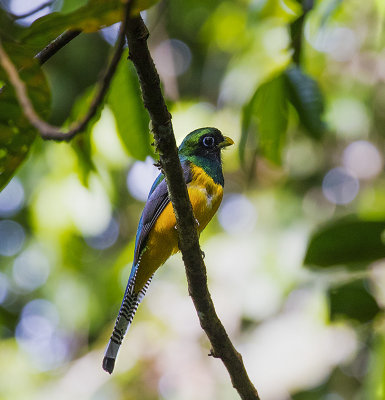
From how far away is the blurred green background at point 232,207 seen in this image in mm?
2184

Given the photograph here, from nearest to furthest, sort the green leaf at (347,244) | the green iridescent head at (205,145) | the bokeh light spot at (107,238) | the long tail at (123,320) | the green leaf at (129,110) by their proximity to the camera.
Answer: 1. the green leaf at (347,244)
2. the green leaf at (129,110)
3. the long tail at (123,320)
4. the green iridescent head at (205,145)
5. the bokeh light spot at (107,238)

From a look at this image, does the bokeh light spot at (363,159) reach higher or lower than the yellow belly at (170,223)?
higher

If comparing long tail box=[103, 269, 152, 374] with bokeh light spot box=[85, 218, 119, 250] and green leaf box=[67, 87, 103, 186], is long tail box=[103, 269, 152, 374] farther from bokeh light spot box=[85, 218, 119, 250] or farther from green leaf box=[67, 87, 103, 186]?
bokeh light spot box=[85, 218, 119, 250]

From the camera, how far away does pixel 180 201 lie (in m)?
1.90

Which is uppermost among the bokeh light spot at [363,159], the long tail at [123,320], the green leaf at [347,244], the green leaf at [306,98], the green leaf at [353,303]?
the bokeh light spot at [363,159]

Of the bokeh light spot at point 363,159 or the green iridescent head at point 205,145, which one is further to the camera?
the bokeh light spot at point 363,159

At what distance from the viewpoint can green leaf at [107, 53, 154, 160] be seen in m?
1.97

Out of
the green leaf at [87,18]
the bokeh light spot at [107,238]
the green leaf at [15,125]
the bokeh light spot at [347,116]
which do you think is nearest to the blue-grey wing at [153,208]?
the green leaf at [15,125]

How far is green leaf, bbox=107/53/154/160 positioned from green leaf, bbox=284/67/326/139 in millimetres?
539

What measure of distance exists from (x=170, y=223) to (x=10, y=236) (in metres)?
5.94

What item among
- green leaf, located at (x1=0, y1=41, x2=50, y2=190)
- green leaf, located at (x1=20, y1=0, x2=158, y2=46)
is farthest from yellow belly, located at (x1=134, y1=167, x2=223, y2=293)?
green leaf, located at (x1=20, y1=0, x2=158, y2=46)

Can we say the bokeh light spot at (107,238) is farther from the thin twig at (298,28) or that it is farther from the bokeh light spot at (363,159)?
the thin twig at (298,28)

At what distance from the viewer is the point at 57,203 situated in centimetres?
434

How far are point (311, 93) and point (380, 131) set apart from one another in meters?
4.84
